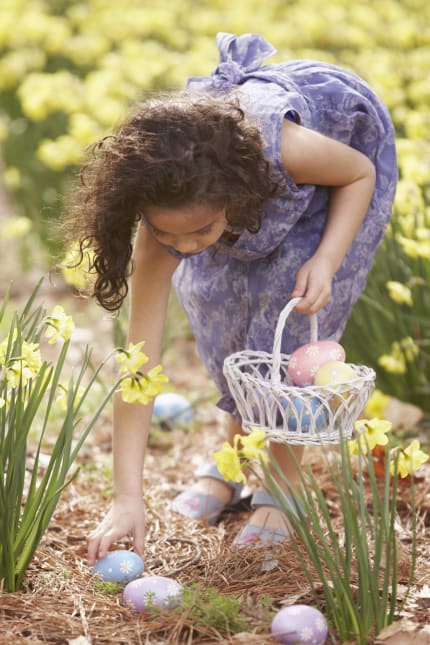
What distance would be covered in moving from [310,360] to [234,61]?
0.83 m

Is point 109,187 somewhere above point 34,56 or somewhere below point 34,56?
below

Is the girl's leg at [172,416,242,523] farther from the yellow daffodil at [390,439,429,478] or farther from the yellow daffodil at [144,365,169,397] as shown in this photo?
the yellow daffodil at [390,439,429,478]

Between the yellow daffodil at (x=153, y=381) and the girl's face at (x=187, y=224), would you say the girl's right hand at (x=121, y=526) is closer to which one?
the yellow daffodil at (x=153, y=381)

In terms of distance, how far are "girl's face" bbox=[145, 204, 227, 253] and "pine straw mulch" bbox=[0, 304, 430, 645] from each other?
0.67 metres

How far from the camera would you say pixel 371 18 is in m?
6.68

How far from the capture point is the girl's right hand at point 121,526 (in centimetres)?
199

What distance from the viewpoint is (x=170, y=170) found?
1.75m

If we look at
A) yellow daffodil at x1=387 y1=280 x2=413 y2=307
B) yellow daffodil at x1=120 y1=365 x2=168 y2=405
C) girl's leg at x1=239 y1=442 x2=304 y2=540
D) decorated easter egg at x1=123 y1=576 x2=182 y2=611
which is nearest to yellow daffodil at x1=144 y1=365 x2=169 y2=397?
yellow daffodil at x1=120 y1=365 x2=168 y2=405

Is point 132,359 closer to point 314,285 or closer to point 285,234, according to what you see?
point 314,285

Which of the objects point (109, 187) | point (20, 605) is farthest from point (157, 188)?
point (20, 605)

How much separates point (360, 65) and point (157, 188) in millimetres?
3735

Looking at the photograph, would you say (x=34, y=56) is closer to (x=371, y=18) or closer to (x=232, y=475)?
(x=371, y=18)

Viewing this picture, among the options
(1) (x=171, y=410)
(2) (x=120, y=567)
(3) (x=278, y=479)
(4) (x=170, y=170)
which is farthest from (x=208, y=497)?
(4) (x=170, y=170)

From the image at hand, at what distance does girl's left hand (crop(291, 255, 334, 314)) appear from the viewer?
194 cm
